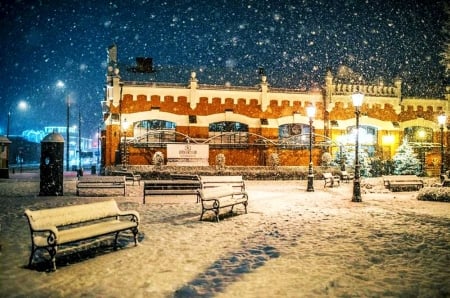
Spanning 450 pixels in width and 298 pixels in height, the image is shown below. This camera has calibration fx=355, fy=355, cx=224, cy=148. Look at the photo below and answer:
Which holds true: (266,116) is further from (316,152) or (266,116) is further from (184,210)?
(184,210)

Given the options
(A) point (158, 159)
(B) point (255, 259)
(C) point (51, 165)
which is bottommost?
(B) point (255, 259)

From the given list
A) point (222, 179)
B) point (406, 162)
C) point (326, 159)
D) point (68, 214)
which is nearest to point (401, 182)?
point (326, 159)

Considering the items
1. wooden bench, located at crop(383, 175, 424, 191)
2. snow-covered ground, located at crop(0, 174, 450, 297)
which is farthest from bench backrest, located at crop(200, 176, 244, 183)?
wooden bench, located at crop(383, 175, 424, 191)

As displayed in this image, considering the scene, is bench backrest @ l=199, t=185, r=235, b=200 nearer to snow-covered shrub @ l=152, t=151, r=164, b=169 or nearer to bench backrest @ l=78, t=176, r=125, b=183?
bench backrest @ l=78, t=176, r=125, b=183

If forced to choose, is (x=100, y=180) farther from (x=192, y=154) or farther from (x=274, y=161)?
(x=274, y=161)

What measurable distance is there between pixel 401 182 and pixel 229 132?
40.3 ft

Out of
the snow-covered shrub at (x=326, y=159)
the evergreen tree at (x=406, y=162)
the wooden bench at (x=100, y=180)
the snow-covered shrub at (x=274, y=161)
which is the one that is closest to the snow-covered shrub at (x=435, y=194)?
the snow-covered shrub at (x=274, y=161)

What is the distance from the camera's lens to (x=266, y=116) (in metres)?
25.7

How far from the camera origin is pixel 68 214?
5977mm

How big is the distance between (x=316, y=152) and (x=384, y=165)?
471 cm

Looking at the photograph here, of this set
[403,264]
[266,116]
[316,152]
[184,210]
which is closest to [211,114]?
[266,116]

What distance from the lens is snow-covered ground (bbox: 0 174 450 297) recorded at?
454cm

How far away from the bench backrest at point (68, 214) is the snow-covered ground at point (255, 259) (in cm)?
61

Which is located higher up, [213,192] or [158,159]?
[158,159]
